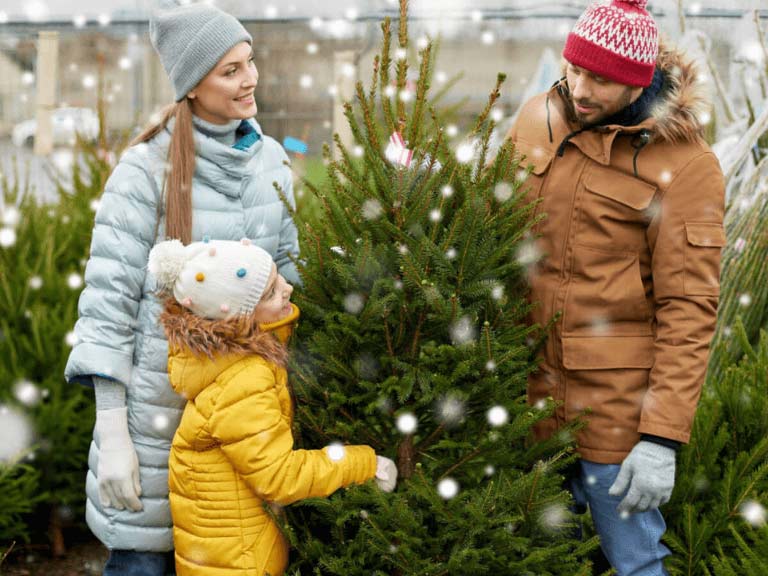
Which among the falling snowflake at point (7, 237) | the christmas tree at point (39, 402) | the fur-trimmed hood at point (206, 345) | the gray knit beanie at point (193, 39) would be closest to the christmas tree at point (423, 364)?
the fur-trimmed hood at point (206, 345)

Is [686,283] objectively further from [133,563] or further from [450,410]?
[133,563]

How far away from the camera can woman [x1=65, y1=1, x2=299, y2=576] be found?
2.40 metres

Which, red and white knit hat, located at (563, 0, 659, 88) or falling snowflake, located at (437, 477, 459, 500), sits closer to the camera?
falling snowflake, located at (437, 477, 459, 500)

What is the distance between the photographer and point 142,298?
248 cm

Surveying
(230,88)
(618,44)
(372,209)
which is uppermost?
(618,44)

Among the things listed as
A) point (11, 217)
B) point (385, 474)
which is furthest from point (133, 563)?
point (11, 217)

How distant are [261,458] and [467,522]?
1.72ft

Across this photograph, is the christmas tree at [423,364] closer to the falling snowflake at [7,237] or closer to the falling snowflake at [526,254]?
the falling snowflake at [526,254]

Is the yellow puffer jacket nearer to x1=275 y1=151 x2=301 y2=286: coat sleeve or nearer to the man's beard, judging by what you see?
x1=275 y1=151 x2=301 y2=286: coat sleeve

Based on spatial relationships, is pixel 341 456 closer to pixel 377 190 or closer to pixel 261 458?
pixel 261 458

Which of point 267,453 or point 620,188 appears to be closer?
point 267,453

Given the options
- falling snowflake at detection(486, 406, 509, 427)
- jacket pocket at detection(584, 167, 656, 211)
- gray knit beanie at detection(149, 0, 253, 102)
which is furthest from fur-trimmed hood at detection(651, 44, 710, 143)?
gray knit beanie at detection(149, 0, 253, 102)

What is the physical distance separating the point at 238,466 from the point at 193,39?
48.4 inches

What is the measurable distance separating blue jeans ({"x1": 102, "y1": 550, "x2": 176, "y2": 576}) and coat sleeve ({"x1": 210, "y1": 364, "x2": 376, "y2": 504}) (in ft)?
2.13
